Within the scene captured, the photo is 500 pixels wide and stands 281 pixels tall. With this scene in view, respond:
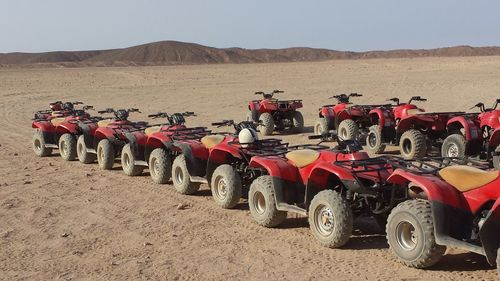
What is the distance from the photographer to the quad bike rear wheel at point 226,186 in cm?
797

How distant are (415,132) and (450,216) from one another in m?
6.79

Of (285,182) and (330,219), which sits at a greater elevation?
(285,182)

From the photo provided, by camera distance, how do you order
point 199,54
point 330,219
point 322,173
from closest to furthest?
point 330,219, point 322,173, point 199,54

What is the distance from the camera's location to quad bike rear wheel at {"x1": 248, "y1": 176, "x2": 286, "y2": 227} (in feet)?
23.2

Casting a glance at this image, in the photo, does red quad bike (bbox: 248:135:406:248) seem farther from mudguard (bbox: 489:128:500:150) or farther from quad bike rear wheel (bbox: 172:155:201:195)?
mudguard (bbox: 489:128:500:150)

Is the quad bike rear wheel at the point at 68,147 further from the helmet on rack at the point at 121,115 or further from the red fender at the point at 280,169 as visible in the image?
the red fender at the point at 280,169

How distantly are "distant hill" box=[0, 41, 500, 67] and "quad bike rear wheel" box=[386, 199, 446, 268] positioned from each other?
11329 centimetres

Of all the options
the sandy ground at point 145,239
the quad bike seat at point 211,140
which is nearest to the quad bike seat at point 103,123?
the sandy ground at point 145,239

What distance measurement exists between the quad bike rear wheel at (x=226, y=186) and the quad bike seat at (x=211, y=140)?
0.75m

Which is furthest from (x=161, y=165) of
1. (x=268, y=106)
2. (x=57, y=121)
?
(x=268, y=106)

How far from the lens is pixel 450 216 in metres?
5.28

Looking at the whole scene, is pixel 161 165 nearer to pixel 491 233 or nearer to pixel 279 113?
pixel 491 233

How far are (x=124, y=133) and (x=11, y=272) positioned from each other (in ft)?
17.0

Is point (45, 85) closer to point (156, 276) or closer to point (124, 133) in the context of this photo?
point (124, 133)
